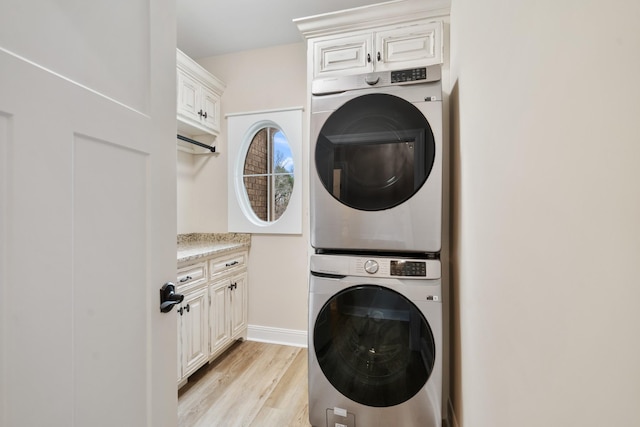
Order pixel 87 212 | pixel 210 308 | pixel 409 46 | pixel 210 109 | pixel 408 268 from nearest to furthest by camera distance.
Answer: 1. pixel 87 212
2. pixel 408 268
3. pixel 409 46
4. pixel 210 308
5. pixel 210 109

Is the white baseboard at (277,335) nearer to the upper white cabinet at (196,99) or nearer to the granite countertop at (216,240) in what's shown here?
the granite countertop at (216,240)

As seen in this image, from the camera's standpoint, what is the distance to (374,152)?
142cm

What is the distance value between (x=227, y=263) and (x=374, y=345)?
142cm

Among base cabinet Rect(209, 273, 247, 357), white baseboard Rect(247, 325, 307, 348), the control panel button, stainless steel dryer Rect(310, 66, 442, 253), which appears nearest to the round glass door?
stainless steel dryer Rect(310, 66, 442, 253)

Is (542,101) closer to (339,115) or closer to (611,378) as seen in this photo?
(611,378)

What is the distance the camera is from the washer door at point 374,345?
1313 mm

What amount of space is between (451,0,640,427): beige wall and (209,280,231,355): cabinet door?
1789 mm

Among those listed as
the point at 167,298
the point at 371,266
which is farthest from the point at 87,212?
the point at 371,266

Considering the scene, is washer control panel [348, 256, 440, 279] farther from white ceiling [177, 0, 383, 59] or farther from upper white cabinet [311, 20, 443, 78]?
white ceiling [177, 0, 383, 59]

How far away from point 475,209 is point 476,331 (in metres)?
0.45

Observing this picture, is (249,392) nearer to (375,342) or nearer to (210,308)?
(210,308)

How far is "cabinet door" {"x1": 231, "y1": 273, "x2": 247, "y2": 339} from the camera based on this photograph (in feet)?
7.78

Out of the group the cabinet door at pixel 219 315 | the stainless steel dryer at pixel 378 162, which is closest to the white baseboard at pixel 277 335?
the cabinet door at pixel 219 315

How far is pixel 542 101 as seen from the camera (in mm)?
549
